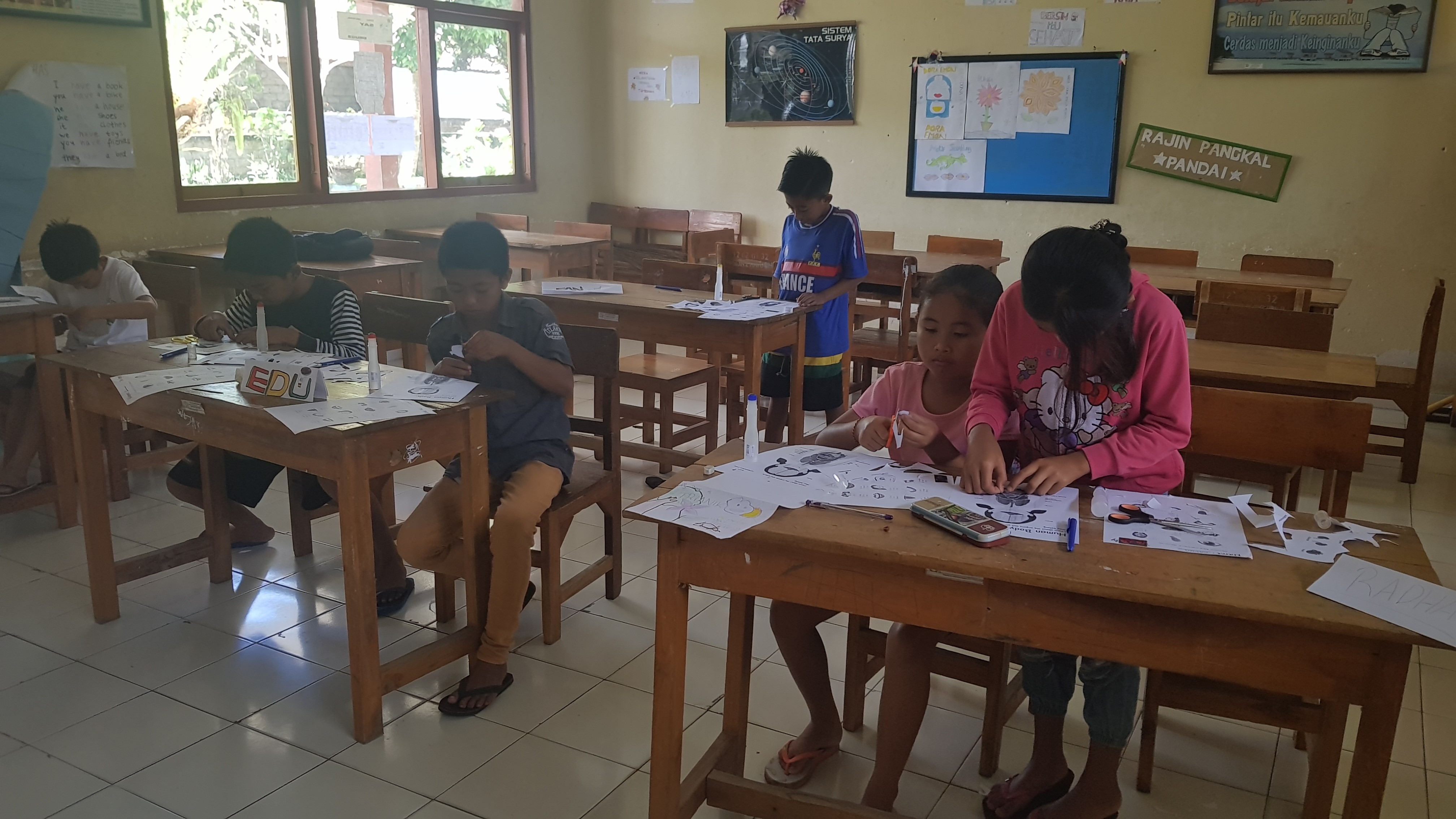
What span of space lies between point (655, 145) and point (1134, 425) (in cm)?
603

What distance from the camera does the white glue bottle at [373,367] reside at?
2.32 m

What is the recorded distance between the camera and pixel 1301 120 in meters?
5.32

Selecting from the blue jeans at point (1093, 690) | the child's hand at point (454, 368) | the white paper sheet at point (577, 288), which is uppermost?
the white paper sheet at point (577, 288)

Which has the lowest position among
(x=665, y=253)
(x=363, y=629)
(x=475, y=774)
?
(x=475, y=774)

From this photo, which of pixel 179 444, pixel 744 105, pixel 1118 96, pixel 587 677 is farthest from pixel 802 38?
pixel 587 677

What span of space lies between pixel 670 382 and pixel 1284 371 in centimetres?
200

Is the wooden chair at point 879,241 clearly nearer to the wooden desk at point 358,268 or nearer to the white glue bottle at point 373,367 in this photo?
the wooden desk at point 358,268

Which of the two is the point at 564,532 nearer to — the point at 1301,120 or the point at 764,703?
the point at 764,703

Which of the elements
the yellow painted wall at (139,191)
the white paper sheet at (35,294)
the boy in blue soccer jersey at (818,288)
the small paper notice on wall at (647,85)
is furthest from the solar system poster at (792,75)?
the white paper sheet at (35,294)

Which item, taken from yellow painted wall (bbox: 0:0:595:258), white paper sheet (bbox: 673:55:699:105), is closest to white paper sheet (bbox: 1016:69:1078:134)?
white paper sheet (bbox: 673:55:699:105)

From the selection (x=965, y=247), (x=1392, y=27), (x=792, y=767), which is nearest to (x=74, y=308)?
(x=792, y=767)

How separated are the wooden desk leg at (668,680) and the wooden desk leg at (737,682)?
20 centimetres

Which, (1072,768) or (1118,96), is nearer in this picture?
(1072,768)

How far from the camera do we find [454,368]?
2.45 m
